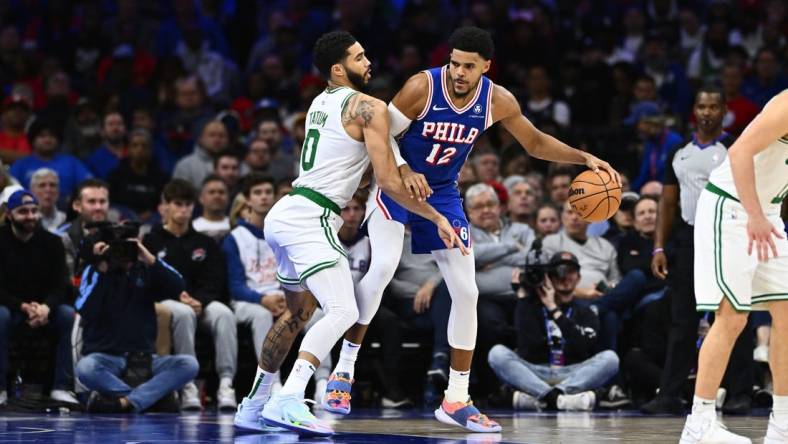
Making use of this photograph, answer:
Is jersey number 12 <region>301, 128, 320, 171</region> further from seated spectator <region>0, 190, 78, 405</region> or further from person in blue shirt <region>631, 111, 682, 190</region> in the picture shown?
person in blue shirt <region>631, 111, 682, 190</region>

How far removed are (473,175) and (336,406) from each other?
5.01 meters

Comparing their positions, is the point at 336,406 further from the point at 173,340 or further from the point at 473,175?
the point at 473,175

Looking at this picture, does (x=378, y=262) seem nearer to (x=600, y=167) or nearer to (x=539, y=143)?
(x=539, y=143)

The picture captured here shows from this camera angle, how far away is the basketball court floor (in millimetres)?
6629

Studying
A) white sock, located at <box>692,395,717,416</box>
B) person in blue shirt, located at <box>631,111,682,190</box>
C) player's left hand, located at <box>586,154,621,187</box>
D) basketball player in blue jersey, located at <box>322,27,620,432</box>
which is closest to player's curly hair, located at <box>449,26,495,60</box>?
basketball player in blue jersey, located at <box>322,27,620,432</box>

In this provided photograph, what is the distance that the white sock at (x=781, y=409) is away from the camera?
597 centimetres

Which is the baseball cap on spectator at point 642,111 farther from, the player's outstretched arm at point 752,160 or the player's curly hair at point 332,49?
the player's outstretched arm at point 752,160

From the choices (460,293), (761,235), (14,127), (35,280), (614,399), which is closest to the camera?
(761,235)

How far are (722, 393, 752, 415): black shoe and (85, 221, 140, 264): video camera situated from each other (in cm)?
434

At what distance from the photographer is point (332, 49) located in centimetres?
695

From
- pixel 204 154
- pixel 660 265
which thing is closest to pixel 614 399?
pixel 660 265

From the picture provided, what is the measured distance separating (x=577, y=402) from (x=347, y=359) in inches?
110

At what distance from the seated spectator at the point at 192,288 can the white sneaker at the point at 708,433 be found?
4.53 metres

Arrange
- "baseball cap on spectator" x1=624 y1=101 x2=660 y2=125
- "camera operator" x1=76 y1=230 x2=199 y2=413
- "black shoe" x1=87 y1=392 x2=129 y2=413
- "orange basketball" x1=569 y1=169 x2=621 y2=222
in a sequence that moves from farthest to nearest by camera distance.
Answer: "baseball cap on spectator" x1=624 y1=101 x2=660 y2=125 < "camera operator" x1=76 y1=230 x2=199 y2=413 < "black shoe" x1=87 y1=392 x2=129 y2=413 < "orange basketball" x1=569 y1=169 x2=621 y2=222
